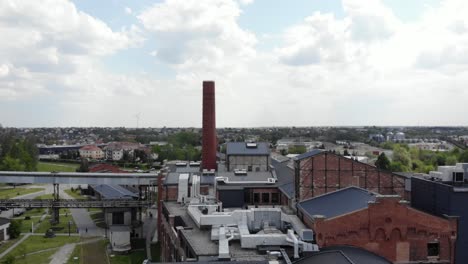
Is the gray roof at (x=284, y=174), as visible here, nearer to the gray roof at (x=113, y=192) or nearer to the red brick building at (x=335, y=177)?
the red brick building at (x=335, y=177)

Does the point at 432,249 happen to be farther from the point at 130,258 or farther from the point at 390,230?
the point at 130,258

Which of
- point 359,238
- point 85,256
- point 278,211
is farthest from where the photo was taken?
point 85,256

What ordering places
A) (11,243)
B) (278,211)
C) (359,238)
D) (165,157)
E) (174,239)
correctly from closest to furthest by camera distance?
(359,238), (278,211), (174,239), (11,243), (165,157)

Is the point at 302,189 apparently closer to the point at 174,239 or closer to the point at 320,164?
the point at 320,164

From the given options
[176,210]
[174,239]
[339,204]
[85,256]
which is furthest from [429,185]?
[85,256]

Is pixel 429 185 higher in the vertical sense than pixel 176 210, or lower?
Answer: higher

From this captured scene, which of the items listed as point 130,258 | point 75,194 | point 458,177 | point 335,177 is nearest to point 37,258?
point 130,258
